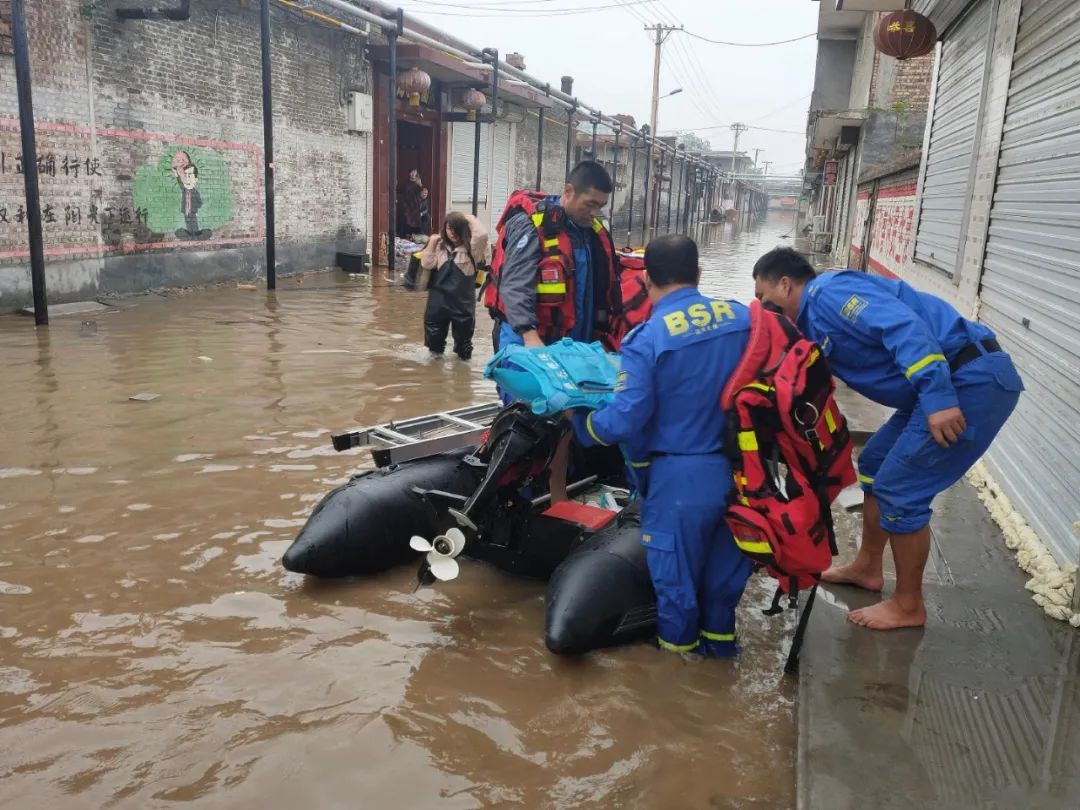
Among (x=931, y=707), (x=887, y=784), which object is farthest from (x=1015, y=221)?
(x=887, y=784)

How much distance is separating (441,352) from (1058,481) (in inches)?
247

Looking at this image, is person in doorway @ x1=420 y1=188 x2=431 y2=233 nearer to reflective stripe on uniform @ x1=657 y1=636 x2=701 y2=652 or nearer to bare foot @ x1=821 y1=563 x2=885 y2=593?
bare foot @ x1=821 y1=563 x2=885 y2=593

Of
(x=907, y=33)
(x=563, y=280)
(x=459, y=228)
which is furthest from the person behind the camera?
(x=907, y=33)

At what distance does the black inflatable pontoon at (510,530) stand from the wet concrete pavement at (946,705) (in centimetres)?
77

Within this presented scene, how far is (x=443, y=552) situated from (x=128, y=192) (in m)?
11.3

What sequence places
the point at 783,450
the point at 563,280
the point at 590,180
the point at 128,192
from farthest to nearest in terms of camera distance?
1. the point at 128,192
2. the point at 563,280
3. the point at 590,180
4. the point at 783,450

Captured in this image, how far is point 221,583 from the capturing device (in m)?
4.17

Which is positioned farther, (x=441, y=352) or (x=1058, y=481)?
(x=441, y=352)

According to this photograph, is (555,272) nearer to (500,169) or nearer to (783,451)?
(783,451)

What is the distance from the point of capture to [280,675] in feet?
11.2

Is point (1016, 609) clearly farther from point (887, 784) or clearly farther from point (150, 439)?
point (150, 439)

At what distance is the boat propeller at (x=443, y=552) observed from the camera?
3.54 m

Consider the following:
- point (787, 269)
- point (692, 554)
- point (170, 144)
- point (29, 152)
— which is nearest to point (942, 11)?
point (787, 269)

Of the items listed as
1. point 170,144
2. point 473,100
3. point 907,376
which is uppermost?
point 473,100
